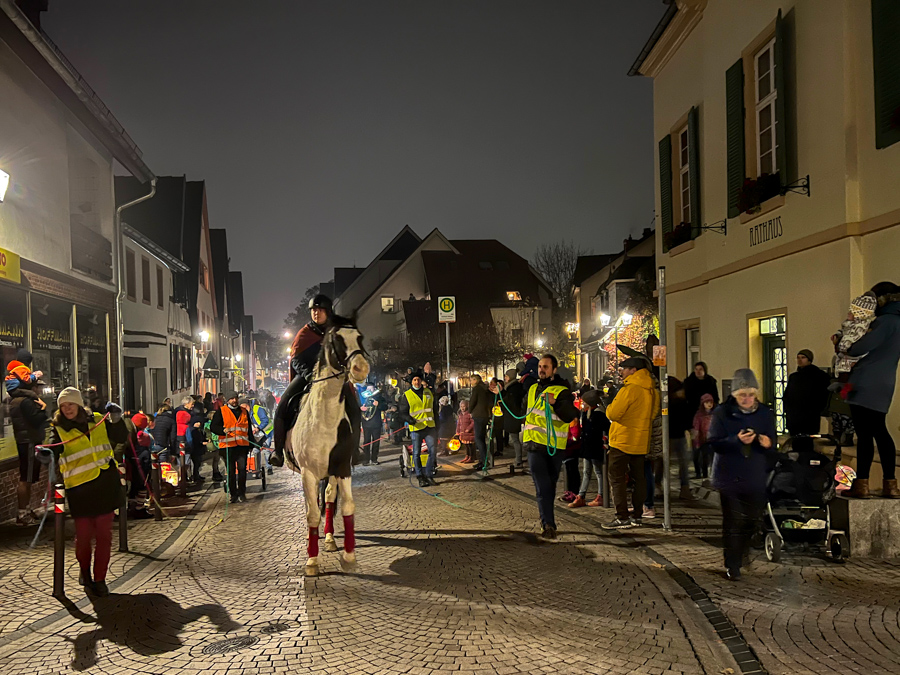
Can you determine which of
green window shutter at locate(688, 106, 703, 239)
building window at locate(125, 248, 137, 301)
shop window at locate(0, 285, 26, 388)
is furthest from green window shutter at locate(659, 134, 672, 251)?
building window at locate(125, 248, 137, 301)

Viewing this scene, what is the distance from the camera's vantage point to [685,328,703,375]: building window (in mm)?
15047

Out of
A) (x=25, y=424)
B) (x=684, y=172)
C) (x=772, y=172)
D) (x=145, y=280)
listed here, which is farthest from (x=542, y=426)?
(x=145, y=280)

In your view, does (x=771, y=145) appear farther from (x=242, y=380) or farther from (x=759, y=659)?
(x=242, y=380)

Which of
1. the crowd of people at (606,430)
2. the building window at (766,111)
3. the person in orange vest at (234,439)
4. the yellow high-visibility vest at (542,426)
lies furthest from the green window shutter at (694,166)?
the person in orange vest at (234,439)

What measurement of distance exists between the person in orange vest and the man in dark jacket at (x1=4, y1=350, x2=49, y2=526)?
2.81m

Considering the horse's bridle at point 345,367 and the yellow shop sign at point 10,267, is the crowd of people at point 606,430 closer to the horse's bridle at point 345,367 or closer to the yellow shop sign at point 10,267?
the horse's bridle at point 345,367

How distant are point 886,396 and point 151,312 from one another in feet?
73.8

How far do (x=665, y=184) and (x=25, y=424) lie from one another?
43.2ft

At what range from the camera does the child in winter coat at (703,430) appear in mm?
9969

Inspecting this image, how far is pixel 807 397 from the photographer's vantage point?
8516 mm

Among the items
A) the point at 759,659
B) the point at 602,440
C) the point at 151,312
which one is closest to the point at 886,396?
the point at 759,659

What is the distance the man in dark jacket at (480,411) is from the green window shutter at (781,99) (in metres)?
6.55

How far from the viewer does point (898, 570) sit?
631cm

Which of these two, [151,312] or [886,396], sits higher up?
[151,312]
